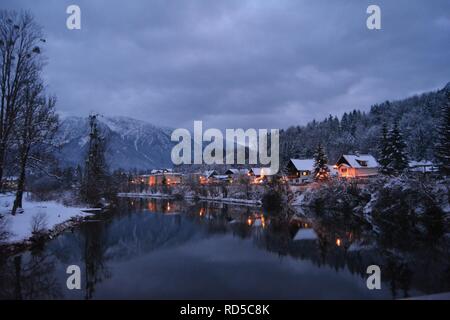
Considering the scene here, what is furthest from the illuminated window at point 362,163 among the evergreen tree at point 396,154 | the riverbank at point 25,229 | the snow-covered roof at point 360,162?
the riverbank at point 25,229

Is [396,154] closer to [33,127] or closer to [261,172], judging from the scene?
[33,127]

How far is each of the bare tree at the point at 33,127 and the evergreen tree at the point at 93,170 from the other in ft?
66.8

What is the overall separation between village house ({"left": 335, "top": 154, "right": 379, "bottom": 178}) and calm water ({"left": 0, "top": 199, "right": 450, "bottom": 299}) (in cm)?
3893

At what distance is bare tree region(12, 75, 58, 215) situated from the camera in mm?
23891

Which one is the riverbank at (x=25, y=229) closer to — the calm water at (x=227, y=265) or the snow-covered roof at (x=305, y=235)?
the calm water at (x=227, y=265)

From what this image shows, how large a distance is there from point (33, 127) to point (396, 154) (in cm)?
4372

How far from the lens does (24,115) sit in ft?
78.9

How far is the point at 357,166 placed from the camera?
69188mm

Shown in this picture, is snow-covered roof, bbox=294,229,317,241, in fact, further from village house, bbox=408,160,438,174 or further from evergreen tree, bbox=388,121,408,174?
village house, bbox=408,160,438,174

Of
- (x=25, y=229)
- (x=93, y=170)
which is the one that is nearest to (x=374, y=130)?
(x=93, y=170)

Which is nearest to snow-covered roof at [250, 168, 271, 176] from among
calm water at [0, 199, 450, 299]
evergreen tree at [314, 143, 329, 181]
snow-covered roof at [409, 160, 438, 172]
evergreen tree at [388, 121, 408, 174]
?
evergreen tree at [314, 143, 329, 181]
